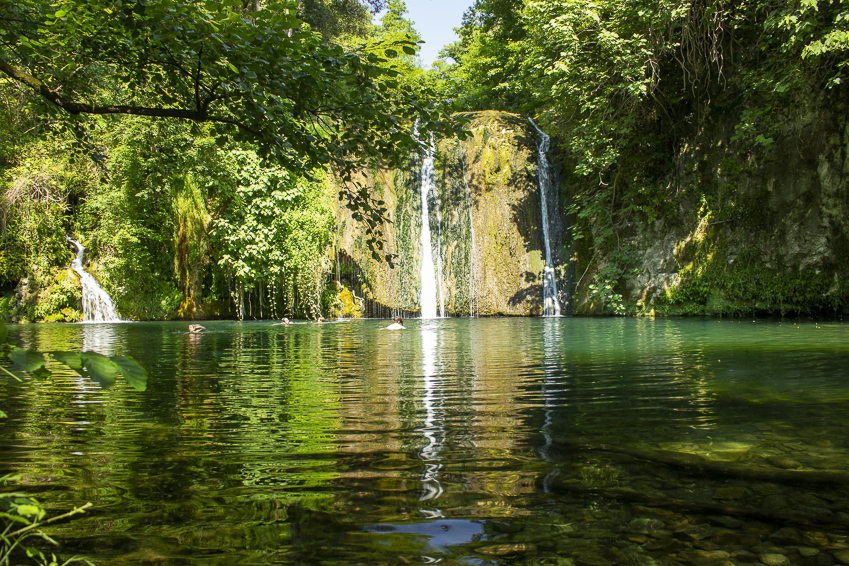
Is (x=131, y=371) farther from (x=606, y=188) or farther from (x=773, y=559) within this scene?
(x=606, y=188)

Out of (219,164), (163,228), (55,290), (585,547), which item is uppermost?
(219,164)

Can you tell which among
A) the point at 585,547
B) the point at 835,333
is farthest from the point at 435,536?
the point at 835,333

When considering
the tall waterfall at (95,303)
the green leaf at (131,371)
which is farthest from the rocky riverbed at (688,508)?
the tall waterfall at (95,303)

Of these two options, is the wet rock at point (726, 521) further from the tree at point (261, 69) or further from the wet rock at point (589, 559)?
the tree at point (261, 69)

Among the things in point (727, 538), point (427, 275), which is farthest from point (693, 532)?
point (427, 275)

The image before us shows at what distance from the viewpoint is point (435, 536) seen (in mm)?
1673

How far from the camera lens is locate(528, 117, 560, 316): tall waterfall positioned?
17.7 m

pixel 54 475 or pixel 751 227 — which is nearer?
pixel 54 475

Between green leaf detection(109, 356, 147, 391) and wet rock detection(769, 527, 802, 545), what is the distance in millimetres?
1849

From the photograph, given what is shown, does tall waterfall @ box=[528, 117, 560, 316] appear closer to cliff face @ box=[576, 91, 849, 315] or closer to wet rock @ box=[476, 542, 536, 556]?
cliff face @ box=[576, 91, 849, 315]

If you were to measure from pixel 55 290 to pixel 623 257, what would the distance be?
57.9 ft

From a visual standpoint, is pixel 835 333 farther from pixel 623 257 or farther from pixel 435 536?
pixel 435 536

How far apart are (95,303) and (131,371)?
63.4 feet

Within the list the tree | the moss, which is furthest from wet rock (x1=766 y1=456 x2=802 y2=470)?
the moss
